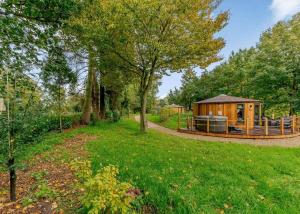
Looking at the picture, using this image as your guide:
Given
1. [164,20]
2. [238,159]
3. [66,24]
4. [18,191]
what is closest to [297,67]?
[164,20]

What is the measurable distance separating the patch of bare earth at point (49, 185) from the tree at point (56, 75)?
16.6 feet

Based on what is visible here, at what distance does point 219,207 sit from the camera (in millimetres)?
3664

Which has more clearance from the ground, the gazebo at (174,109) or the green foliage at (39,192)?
the gazebo at (174,109)

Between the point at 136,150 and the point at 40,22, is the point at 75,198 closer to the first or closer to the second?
the point at 136,150

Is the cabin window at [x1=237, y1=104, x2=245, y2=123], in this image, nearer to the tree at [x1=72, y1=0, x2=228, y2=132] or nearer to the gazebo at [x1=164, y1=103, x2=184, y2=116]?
the tree at [x1=72, y1=0, x2=228, y2=132]

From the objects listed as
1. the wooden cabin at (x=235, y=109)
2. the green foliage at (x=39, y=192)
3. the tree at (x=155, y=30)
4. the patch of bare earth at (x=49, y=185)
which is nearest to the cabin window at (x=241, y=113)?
the wooden cabin at (x=235, y=109)

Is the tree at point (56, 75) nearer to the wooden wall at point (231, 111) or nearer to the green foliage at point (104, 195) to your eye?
the green foliage at point (104, 195)

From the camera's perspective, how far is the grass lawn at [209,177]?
3695 millimetres

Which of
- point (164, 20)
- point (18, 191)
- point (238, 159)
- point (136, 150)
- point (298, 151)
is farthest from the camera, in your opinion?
point (164, 20)

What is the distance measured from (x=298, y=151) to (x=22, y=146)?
9.71 meters

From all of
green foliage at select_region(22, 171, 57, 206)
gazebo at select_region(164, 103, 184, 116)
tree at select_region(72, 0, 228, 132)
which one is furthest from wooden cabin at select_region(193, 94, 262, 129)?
gazebo at select_region(164, 103, 184, 116)

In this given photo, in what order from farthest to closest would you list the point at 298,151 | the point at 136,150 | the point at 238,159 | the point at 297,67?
the point at 297,67
the point at 298,151
the point at 136,150
the point at 238,159

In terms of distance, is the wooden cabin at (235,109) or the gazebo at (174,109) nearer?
the wooden cabin at (235,109)

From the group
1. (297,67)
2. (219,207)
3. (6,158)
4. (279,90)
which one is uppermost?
(297,67)
